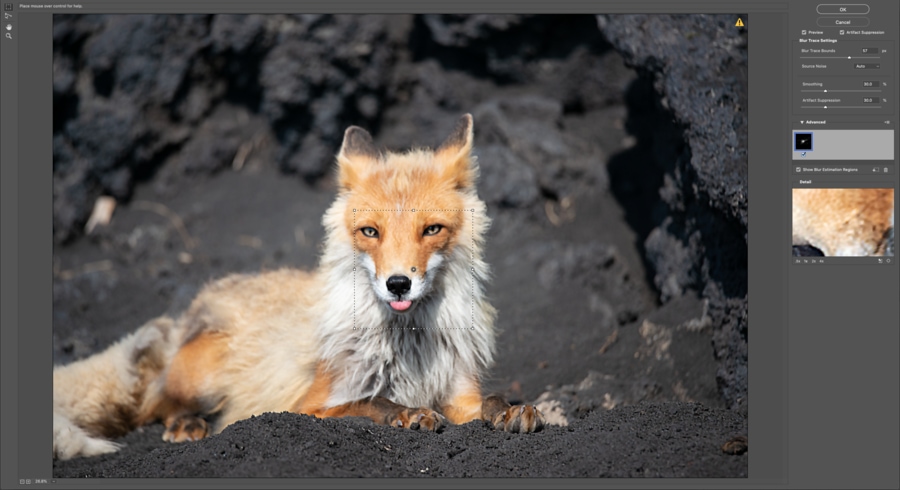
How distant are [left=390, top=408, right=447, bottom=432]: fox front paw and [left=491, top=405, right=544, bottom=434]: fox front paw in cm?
38

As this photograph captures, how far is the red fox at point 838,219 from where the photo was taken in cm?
497

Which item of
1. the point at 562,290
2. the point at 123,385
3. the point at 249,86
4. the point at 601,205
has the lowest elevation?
the point at 123,385

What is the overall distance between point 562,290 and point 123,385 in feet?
15.1

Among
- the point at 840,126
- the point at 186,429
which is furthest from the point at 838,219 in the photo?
the point at 186,429

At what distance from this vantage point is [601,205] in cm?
970

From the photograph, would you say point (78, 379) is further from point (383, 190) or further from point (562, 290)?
point (562, 290)

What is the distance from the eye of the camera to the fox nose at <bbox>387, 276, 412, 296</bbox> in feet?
15.6

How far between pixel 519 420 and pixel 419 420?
633 mm

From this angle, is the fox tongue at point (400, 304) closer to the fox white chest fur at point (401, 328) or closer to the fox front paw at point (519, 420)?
the fox white chest fur at point (401, 328)

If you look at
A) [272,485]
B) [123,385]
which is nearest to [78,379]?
[123,385]

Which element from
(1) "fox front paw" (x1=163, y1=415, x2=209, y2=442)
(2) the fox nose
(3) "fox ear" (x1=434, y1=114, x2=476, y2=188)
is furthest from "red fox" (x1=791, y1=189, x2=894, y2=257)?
(1) "fox front paw" (x1=163, y1=415, x2=209, y2=442)

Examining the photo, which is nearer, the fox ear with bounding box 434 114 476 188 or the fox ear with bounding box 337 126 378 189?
the fox ear with bounding box 434 114 476 188

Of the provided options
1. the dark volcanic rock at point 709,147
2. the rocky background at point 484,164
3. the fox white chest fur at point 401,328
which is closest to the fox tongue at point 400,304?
the fox white chest fur at point 401,328

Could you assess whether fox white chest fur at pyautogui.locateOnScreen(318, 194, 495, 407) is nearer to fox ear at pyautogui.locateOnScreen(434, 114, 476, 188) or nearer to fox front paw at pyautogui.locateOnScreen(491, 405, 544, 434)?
fox ear at pyautogui.locateOnScreen(434, 114, 476, 188)
